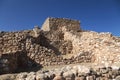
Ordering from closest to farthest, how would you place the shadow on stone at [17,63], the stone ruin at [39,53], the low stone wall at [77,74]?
1. the low stone wall at [77,74]
2. the shadow on stone at [17,63]
3. the stone ruin at [39,53]

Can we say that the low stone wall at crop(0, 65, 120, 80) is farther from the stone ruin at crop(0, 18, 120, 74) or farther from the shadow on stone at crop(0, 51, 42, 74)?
the stone ruin at crop(0, 18, 120, 74)

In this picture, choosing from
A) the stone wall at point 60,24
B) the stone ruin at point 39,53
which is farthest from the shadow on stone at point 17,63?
the stone wall at point 60,24

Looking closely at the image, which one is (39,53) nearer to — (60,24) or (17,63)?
(17,63)

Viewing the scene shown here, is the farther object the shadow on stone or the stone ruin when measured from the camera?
the stone ruin

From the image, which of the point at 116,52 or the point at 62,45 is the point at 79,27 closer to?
the point at 62,45

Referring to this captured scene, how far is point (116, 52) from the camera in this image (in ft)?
44.8

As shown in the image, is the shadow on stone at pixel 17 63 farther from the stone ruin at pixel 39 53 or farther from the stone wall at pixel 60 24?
the stone wall at pixel 60 24

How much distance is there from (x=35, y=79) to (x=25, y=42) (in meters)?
7.25

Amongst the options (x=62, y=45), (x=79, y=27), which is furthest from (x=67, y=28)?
(x=62, y=45)

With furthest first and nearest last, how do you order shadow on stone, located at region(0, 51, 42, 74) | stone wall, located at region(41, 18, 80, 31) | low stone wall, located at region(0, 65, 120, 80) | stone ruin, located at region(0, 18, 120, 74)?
stone wall, located at region(41, 18, 80, 31), stone ruin, located at region(0, 18, 120, 74), shadow on stone, located at region(0, 51, 42, 74), low stone wall, located at region(0, 65, 120, 80)

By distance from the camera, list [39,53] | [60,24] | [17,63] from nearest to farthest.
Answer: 1. [17,63]
2. [39,53]
3. [60,24]

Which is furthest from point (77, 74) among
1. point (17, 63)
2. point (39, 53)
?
point (39, 53)

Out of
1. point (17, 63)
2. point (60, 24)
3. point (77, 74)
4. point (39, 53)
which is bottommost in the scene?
point (77, 74)

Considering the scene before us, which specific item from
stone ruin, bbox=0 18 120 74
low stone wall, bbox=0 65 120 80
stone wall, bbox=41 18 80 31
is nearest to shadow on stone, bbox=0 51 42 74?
stone ruin, bbox=0 18 120 74
